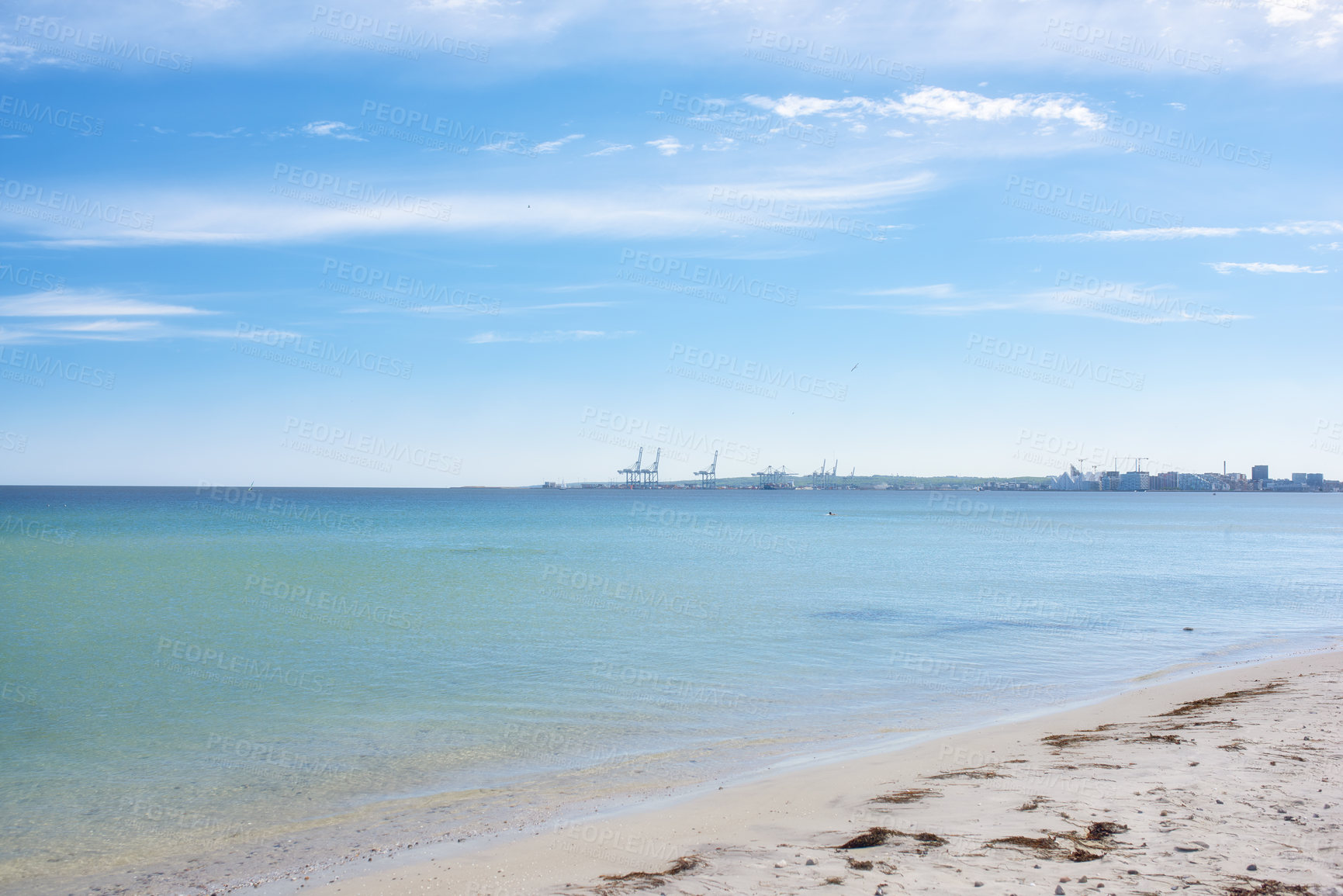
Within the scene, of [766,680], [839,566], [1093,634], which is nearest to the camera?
[766,680]

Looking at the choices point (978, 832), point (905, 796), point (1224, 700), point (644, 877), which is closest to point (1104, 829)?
point (978, 832)

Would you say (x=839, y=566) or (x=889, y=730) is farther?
(x=839, y=566)

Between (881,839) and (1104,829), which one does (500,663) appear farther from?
(1104,829)

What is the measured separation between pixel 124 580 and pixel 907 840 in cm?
3215

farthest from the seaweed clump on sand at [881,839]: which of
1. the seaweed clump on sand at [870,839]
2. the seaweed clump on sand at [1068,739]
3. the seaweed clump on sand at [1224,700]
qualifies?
the seaweed clump on sand at [1224,700]

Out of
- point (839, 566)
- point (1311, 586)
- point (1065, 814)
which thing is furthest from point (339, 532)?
point (1065, 814)

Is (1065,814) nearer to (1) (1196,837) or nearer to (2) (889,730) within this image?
(1) (1196,837)

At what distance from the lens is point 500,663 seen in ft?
53.3

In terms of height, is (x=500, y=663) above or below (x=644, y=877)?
below

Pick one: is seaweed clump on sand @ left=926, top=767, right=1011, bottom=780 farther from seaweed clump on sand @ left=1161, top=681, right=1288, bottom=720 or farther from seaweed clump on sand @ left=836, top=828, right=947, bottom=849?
seaweed clump on sand @ left=1161, top=681, right=1288, bottom=720

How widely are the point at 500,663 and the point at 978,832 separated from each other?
37.2ft

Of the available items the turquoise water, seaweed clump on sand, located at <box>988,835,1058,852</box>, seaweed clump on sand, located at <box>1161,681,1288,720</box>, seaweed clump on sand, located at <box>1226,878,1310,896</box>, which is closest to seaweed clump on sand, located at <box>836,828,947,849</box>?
seaweed clump on sand, located at <box>988,835,1058,852</box>

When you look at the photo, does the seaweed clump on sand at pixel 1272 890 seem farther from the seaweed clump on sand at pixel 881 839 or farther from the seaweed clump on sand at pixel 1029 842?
the seaweed clump on sand at pixel 881 839

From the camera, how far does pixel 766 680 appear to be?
1462 centimetres
